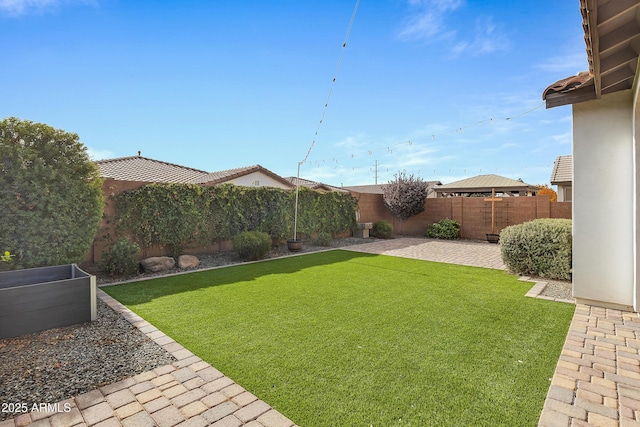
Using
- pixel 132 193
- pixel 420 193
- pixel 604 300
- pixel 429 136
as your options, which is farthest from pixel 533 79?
pixel 132 193

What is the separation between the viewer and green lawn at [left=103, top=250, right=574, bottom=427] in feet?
6.92

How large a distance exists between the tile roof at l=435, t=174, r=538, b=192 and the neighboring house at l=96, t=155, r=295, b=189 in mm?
12599

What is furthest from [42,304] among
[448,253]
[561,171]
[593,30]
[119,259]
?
[561,171]

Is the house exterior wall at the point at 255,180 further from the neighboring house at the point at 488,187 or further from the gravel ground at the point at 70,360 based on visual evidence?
the gravel ground at the point at 70,360

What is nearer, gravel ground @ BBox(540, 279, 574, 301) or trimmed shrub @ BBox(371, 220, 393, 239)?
gravel ground @ BBox(540, 279, 574, 301)

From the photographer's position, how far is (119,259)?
6.05 metres

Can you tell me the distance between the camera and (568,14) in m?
5.40

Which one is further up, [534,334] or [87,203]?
[87,203]

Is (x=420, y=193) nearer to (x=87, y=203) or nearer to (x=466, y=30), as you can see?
(x=466, y=30)

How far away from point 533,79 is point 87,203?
10170 mm

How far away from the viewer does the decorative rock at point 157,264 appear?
6.60 m

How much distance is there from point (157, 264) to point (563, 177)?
1827cm

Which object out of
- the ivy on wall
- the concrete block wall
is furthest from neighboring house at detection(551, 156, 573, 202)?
the ivy on wall

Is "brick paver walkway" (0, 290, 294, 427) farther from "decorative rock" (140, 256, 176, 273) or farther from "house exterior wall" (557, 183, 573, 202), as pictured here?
"house exterior wall" (557, 183, 573, 202)
